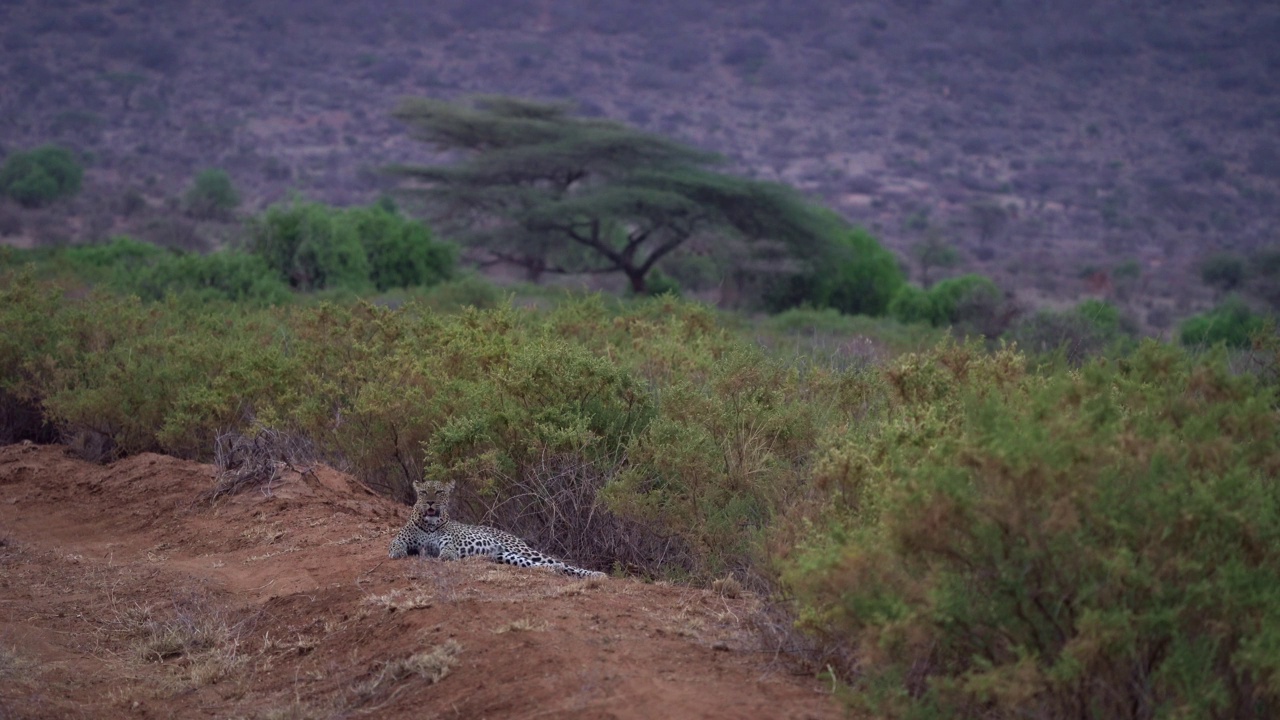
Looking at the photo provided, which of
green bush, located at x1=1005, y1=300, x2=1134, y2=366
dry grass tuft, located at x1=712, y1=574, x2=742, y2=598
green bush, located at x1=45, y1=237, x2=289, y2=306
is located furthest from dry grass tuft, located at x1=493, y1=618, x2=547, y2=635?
green bush, located at x1=45, y1=237, x2=289, y2=306

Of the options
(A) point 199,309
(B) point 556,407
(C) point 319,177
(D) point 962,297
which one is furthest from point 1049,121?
(B) point 556,407

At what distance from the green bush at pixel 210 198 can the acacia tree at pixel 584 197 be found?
32.8ft

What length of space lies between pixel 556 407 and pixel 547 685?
301 cm

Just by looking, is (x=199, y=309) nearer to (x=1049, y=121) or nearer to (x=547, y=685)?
(x=547, y=685)

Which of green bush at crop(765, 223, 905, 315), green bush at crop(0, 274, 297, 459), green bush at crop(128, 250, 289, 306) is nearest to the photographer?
green bush at crop(0, 274, 297, 459)

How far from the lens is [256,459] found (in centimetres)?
892

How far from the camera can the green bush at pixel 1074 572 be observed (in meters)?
3.98

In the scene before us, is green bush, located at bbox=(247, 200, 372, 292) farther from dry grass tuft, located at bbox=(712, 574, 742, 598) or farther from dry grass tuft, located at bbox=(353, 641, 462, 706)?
dry grass tuft, located at bbox=(353, 641, 462, 706)

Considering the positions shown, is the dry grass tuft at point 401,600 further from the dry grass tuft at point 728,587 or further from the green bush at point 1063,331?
the green bush at point 1063,331

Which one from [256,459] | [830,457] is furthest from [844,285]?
[830,457]

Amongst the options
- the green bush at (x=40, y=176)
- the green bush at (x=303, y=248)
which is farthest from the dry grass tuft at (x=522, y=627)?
the green bush at (x=40, y=176)

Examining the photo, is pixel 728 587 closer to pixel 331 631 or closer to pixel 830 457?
pixel 830 457

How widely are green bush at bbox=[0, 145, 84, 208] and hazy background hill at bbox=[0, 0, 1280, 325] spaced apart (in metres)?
1.76

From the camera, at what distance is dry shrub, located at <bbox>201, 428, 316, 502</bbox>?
8.76 meters
